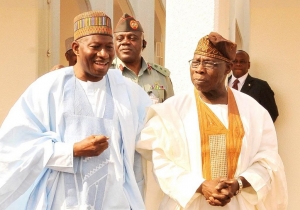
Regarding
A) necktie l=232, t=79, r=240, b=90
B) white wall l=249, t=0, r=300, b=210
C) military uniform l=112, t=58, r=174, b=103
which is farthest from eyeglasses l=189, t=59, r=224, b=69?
white wall l=249, t=0, r=300, b=210

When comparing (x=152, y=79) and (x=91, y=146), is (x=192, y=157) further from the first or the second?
(x=152, y=79)

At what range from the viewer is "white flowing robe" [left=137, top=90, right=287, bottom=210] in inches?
299

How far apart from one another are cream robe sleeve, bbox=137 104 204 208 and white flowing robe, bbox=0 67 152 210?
172 mm

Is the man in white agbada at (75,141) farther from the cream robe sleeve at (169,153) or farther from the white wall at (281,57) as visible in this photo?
the white wall at (281,57)

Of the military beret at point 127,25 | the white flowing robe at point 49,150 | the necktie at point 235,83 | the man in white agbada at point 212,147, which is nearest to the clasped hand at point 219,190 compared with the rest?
the man in white agbada at point 212,147

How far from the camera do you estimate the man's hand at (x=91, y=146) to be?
23.0 feet

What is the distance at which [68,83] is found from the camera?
24.8 ft

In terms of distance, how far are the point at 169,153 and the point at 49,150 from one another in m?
0.99

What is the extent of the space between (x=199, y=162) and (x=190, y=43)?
86.6 inches

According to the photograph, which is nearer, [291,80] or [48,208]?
[48,208]

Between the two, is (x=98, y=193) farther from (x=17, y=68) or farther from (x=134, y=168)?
(x=17, y=68)

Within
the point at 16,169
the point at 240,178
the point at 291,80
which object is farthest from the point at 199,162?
the point at 291,80

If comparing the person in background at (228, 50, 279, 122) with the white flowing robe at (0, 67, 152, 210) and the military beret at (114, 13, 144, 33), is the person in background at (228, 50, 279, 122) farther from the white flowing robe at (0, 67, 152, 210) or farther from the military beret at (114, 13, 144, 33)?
the white flowing robe at (0, 67, 152, 210)

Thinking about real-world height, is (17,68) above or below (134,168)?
above
